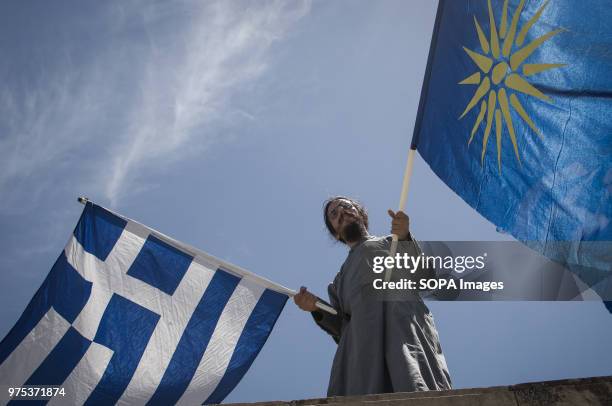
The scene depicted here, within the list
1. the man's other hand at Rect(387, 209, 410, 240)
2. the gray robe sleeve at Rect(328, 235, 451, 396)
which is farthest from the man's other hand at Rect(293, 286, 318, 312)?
the man's other hand at Rect(387, 209, 410, 240)

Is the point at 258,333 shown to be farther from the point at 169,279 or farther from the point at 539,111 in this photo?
the point at 539,111

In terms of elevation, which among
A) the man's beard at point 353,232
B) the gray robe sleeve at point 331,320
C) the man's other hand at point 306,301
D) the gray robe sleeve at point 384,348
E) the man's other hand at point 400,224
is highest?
the man's beard at point 353,232

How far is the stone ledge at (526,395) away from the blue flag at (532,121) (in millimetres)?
1350

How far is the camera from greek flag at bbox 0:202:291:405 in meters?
4.80

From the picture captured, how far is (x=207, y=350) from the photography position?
16.7 feet

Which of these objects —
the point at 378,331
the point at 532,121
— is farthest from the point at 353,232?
the point at 532,121

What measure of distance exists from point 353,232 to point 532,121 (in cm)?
170

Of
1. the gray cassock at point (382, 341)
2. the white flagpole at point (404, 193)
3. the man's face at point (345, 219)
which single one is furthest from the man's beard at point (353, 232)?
the white flagpole at point (404, 193)

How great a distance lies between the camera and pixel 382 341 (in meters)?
3.68

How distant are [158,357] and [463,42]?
3.81m

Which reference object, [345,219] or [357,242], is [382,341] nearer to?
[357,242]

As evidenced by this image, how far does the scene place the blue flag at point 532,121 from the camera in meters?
3.47

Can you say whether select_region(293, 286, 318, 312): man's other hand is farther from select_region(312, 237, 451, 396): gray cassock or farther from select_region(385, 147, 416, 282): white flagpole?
select_region(385, 147, 416, 282): white flagpole

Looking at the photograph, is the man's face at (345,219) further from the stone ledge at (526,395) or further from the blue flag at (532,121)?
the stone ledge at (526,395)
